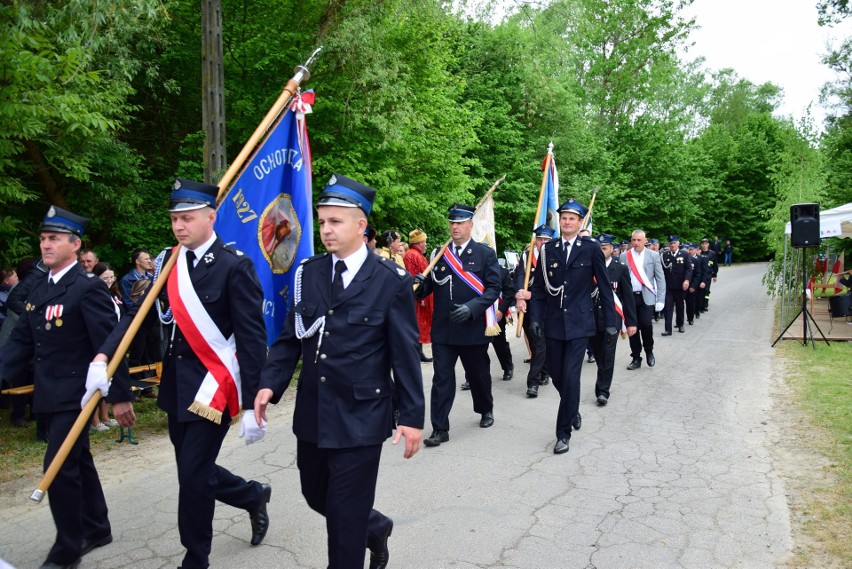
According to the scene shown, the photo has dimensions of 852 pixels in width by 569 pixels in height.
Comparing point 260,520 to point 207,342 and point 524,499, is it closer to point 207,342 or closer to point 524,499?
point 207,342

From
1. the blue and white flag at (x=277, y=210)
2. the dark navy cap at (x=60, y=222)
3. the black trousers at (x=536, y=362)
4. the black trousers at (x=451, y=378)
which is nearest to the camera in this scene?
the dark navy cap at (x=60, y=222)

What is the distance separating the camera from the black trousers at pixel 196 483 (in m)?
3.71

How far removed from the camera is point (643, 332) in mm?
11961

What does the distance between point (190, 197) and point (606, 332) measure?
5.22 meters

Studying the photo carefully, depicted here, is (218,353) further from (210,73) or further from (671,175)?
(671,175)

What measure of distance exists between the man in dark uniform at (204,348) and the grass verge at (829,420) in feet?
12.1

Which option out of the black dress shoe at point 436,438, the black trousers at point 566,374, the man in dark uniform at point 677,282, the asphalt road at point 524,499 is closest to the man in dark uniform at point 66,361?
the asphalt road at point 524,499

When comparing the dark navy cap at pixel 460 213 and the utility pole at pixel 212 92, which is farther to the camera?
the utility pole at pixel 212 92

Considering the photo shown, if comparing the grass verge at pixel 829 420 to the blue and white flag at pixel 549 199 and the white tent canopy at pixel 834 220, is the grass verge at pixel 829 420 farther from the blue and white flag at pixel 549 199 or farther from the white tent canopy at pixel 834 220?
the blue and white flag at pixel 549 199

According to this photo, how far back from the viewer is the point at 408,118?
13359 millimetres

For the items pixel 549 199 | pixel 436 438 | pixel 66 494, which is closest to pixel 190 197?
pixel 66 494

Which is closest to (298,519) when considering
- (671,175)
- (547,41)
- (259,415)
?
(259,415)

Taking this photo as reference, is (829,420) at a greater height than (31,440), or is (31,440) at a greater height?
(31,440)

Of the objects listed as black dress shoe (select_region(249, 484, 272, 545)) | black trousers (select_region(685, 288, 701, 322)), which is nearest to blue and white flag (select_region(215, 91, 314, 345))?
black dress shoe (select_region(249, 484, 272, 545))
